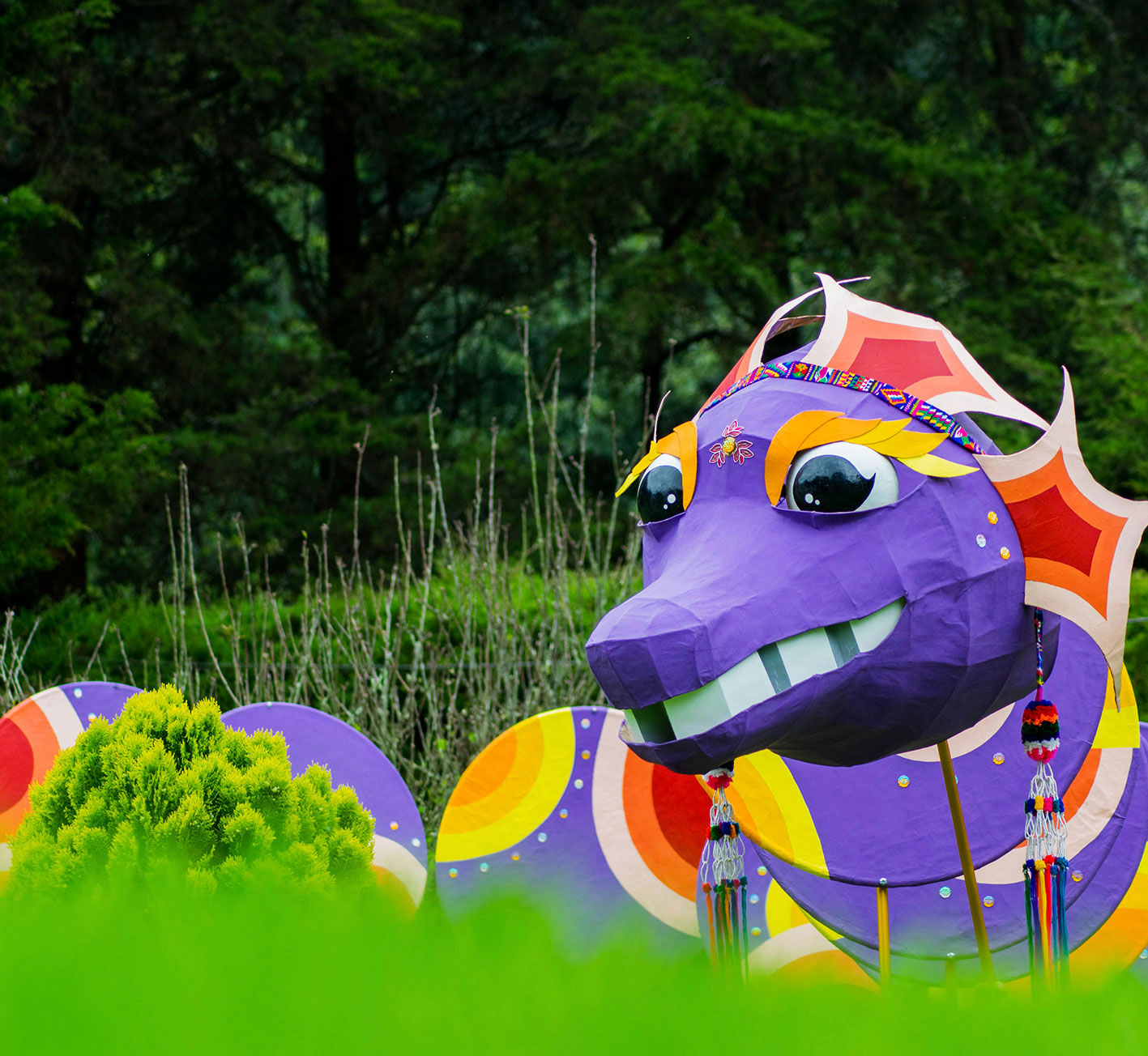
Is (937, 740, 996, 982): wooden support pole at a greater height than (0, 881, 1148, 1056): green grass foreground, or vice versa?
(0, 881, 1148, 1056): green grass foreground

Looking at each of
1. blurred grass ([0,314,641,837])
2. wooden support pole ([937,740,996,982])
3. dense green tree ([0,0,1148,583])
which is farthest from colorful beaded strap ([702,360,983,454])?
dense green tree ([0,0,1148,583])

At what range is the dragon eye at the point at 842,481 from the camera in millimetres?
2000

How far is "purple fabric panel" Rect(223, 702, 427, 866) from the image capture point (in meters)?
2.87

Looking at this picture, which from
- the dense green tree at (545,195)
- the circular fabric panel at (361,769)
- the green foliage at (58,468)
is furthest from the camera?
the dense green tree at (545,195)

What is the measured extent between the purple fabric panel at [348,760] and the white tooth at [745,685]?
4.13ft

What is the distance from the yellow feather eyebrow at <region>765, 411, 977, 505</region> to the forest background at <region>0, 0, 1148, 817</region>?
6.27 m

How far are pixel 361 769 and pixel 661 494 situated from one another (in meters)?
1.14

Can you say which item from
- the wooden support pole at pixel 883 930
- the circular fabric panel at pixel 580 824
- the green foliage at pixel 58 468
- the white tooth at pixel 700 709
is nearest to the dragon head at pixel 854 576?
the white tooth at pixel 700 709

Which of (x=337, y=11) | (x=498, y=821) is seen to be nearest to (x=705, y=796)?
(x=498, y=821)

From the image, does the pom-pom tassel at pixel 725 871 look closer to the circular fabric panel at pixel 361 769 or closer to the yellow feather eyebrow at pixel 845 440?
the yellow feather eyebrow at pixel 845 440

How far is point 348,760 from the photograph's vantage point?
9.54 ft

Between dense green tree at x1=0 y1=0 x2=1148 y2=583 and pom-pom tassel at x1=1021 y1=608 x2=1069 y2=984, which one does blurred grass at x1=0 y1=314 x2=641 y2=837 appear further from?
dense green tree at x1=0 y1=0 x2=1148 y2=583

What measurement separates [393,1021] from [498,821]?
6.51 feet

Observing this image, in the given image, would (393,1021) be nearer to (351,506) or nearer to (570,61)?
(351,506)
